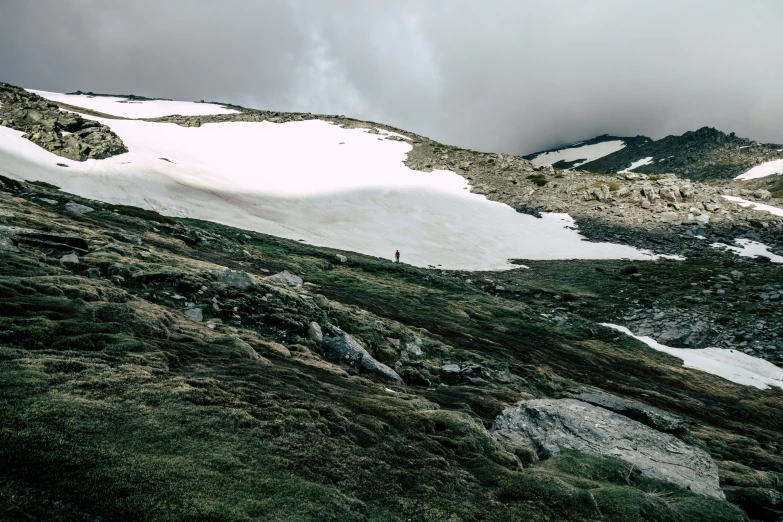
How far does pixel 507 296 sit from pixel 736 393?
18424 millimetres

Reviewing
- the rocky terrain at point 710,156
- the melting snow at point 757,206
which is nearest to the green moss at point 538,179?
the melting snow at point 757,206

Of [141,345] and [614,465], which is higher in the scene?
[141,345]

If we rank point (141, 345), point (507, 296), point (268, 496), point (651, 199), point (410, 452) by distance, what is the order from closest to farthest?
1. point (268, 496)
2. point (410, 452)
3. point (141, 345)
4. point (507, 296)
5. point (651, 199)

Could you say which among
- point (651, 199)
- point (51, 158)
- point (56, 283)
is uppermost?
→ point (651, 199)

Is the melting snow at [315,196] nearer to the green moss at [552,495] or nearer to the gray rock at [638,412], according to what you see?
the gray rock at [638,412]

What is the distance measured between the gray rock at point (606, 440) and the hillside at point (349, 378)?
0.07m

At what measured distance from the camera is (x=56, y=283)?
12.4 m

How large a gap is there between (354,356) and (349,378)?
219 centimetres

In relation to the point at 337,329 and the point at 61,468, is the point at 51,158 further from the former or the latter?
the point at 61,468

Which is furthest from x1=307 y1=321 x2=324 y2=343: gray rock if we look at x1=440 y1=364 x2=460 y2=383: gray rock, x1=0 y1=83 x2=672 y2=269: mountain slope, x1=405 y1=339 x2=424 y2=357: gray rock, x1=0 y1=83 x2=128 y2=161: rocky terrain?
x1=0 y1=83 x2=128 y2=161: rocky terrain

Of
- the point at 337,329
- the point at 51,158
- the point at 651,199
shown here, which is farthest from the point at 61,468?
the point at 651,199

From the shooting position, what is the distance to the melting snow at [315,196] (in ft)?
162

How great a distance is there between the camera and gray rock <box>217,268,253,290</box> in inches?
688

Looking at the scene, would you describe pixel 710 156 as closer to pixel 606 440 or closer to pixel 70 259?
pixel 606 440
